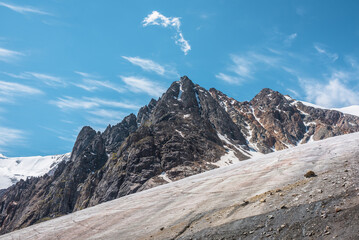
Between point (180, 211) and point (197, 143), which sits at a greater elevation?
point (197, 143)

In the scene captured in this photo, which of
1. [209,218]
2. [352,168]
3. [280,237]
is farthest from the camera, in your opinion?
[352,168]

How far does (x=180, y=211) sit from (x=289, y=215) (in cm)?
825

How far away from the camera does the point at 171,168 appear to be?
156 meters

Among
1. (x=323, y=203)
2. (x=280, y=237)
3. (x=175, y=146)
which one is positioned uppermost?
(x=175, y=146)

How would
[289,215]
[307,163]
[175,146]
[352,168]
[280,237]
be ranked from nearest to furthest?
[280,237] → [289,215] → [352,168] → [307,163] → [175,146]

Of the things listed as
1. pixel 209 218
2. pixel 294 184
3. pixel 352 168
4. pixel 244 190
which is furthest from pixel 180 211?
pixel 352 168

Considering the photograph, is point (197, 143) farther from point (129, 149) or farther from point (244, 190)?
point (244, 190)

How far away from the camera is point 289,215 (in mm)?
13453

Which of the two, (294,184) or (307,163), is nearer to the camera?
(294,184)

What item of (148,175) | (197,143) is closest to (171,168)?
(148,175)

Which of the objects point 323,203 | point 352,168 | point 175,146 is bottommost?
point 323,203

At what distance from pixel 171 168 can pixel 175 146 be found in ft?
64.7

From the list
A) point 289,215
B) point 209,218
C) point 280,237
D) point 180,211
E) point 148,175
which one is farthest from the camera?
point 148,175

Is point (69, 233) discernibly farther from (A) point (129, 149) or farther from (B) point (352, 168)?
(A) point (129, 149)
